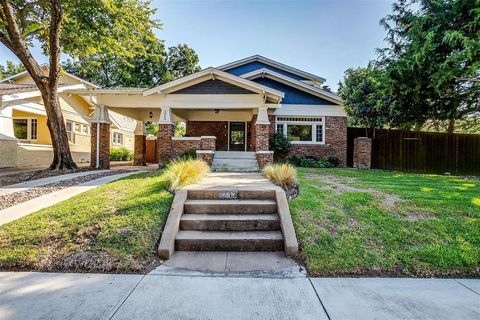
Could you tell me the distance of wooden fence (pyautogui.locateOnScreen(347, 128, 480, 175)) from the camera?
14711 millimetres

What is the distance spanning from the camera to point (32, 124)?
18.1 meters

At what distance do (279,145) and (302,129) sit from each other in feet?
7.32

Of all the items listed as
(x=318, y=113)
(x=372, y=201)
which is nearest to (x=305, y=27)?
(x=318, y=113)

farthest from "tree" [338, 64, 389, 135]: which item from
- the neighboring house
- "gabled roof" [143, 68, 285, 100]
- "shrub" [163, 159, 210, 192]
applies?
the neighboring house

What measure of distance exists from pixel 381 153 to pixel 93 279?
1503 centimetres

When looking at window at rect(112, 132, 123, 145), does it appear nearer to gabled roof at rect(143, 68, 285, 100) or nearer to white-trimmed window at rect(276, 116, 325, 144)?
gabled roof at rect(143, 68, 285, 100)

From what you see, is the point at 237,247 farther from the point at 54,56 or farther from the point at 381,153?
the point at 381,153

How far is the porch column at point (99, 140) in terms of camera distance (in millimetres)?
13719

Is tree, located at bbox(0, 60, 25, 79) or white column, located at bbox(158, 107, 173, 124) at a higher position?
tree, located at bbox(0, 60, 25, 79)

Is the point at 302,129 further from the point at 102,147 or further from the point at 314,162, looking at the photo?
the point at 102,147

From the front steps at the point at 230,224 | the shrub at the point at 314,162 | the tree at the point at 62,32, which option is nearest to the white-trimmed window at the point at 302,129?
the shrub at the point at 314,162

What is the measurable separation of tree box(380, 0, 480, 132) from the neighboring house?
50.7ft

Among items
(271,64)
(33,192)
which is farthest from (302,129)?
(33,192)

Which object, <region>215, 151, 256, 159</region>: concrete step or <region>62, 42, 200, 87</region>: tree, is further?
<region>62, 42, 200, 87</region>: tree
